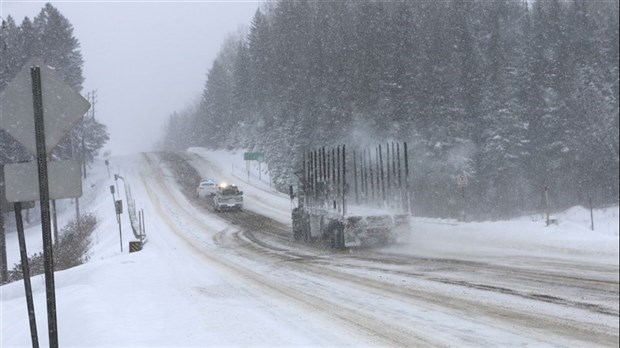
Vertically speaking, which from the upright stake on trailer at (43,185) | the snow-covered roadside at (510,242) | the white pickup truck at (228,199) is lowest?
the snow-covered roadside at (510,242)

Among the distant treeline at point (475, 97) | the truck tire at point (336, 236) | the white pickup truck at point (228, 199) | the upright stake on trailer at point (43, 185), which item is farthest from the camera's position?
the distant treeline at point (475, 97)

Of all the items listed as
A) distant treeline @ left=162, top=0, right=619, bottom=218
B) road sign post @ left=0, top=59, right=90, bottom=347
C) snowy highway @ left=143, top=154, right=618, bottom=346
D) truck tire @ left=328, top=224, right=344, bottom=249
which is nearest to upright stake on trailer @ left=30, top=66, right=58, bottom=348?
road sign post @ left=0, top=59, right=90, bottom=347

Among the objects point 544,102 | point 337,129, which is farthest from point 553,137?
point 337,129

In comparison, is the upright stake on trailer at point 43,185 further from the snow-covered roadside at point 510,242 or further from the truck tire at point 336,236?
the truck tire at point 336,236

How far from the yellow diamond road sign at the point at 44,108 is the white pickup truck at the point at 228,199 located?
108 feet

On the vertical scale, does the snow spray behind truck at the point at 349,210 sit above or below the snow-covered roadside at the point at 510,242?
above

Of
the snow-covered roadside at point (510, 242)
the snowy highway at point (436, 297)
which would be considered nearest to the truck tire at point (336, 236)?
the snowy highway at point (436, 297)

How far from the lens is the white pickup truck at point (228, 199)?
38.0m

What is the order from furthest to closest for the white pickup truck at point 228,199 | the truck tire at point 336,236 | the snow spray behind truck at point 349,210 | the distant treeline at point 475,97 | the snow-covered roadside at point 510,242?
1. the distant treeline at point 475,97
2. the white pickup truck at point 228,199
3. the truck tire at point 336,236
4. the snow spray behind truck at point 349,210
5. the snow-covered roadside at point 510,242

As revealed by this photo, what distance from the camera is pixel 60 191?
5.11m

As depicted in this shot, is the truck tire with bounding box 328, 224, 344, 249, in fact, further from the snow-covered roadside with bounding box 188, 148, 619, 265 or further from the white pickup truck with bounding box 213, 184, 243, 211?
the white pickup truck with bounding box 213, 184, 243, 211

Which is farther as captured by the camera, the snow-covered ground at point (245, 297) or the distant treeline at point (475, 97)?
the distant treeline at point (475, 97)

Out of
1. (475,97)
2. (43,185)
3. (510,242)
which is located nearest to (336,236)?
(510,242)

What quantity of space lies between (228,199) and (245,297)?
92.5 feet
